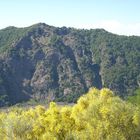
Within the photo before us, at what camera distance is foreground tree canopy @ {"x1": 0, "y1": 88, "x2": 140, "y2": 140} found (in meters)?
78.5

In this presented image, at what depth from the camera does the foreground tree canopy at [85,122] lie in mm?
78469

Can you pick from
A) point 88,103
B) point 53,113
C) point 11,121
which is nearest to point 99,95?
point 88,103

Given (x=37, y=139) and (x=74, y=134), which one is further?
(x=37, y=139)

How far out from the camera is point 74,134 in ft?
259

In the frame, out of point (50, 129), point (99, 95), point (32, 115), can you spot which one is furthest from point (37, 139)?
point (99, 95)

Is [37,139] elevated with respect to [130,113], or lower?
lower

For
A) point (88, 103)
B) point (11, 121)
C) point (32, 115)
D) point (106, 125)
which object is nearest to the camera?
point (106, 125)

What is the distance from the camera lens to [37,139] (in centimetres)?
8662

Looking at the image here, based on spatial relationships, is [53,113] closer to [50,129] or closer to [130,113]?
[50,129]

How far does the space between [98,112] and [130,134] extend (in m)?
6.94

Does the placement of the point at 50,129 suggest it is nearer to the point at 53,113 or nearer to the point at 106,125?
the point at 53,113

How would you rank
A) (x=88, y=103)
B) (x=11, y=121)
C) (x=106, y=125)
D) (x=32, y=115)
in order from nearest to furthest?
(x=106, y=125) → (x=11, y=121) → (x=88, y=103) → (x=32, y=115)

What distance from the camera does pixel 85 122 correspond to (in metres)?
83.4

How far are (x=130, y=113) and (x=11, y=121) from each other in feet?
72.9
